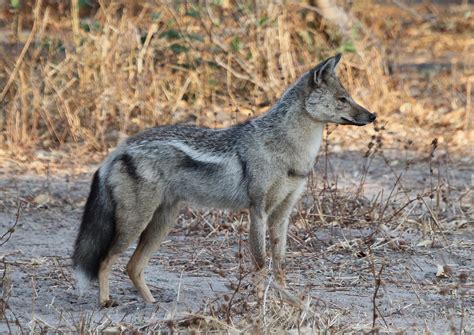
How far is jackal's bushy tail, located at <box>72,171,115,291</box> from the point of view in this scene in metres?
6.77

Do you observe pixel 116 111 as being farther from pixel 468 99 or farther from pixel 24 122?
pixel 468 99

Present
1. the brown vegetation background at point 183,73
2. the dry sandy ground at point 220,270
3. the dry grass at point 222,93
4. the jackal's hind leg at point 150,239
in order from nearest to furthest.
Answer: the dry sandy ground at point 220,270 < the jackal's hind leg at point 150,239 < the dry grass at point 222,93 < the brown vegetation background at point 183,73

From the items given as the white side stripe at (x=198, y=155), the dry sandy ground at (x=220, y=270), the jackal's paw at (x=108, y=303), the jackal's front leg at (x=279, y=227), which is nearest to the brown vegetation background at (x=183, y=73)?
the dry sandy ground at (x=220, y=270)

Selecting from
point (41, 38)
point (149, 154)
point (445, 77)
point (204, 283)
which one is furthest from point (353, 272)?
point (445, 77)

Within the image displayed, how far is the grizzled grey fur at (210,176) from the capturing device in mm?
6777

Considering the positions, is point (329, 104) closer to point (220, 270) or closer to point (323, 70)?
point (323, 70)

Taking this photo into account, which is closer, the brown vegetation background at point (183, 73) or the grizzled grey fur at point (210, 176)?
the grizzled grey fur at point (210, 176)

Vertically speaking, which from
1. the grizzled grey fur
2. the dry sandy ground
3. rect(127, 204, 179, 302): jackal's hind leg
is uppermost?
the grizzled grey fur

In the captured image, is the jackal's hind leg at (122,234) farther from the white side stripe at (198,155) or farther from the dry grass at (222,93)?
the dry grass at (222,93)

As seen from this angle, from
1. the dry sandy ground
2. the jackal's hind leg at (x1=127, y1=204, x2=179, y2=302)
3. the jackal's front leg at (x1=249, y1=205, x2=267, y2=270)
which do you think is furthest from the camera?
the jackal's hind leg at (x1=127, y1=204, x2=179, y2=302)

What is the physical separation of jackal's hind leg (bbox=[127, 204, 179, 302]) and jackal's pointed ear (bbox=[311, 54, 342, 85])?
135 centimetres

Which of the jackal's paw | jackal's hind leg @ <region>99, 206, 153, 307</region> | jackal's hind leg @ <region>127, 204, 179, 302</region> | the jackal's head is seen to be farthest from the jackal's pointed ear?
the jackal's paw

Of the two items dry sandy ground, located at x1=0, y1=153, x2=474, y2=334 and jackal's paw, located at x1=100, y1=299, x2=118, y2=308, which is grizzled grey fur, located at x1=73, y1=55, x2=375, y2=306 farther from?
dry sandy ground, located at x1=0, y1=153, x2=474, y2=334

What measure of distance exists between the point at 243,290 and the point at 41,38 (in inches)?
246
